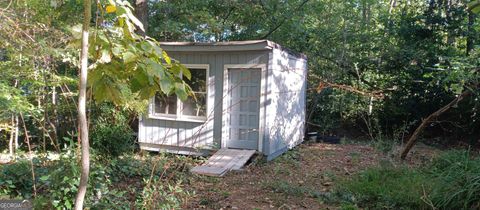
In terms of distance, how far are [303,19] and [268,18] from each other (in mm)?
1160

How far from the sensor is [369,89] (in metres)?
11.7

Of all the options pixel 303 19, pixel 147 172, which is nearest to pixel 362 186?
pixel 147 172

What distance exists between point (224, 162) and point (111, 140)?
222 centimetres

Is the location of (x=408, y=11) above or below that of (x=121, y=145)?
above

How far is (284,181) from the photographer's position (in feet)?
18.9

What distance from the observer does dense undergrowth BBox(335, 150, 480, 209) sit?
4.20 metres

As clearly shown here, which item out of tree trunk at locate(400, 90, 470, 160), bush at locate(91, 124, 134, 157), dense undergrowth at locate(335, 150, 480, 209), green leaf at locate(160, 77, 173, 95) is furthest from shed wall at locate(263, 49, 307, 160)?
green leaf at locate(160, 77, 173, 95)

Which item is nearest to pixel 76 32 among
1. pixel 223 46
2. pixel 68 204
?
pixel 68 204

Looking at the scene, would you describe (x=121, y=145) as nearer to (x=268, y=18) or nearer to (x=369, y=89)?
(x=268, y=18)

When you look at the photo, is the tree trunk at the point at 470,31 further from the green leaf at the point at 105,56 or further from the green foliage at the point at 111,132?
the green leaf at the point at 105,56

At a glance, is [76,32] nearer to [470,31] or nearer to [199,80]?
[199,80]

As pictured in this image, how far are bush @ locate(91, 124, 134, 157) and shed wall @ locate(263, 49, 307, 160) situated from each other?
2715 millimetres

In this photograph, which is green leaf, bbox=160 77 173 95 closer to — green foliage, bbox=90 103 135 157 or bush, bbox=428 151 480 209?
bush, bbox=428 151 480 209

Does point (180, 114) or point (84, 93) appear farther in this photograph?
point (180, 114)
